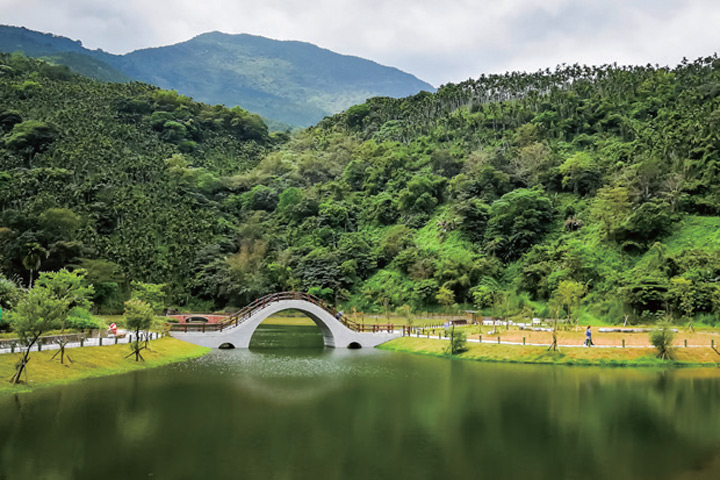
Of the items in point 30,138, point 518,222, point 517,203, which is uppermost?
point 30,138

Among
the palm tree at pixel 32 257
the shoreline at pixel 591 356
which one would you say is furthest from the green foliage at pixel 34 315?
the palm tree at pixel 32 257

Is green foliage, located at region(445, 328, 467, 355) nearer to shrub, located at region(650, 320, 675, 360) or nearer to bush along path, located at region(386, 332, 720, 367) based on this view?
bush along path, located at region(386, 332, 720, 367)

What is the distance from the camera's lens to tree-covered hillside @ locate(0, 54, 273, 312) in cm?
6706

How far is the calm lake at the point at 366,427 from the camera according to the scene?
1319cm

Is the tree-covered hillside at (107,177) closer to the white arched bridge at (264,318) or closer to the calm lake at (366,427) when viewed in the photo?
the white arched bridge at (264,318)

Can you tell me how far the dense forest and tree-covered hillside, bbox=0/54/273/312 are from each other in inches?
12.6

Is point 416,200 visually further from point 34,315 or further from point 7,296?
point 34,315

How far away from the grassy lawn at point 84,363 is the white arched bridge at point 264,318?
4873 millimetres

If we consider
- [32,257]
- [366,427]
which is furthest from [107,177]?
[366,427]

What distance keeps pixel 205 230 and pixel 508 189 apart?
46570 millimetres

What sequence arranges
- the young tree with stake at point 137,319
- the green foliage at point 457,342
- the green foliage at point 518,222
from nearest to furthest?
the young tree with stake at point 137,319
the green foliage at point 457,342
the green foliage at point 518,222

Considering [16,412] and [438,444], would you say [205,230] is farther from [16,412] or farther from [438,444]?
[438,444]

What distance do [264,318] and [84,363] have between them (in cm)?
1817

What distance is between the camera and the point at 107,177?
8625 centimetres
